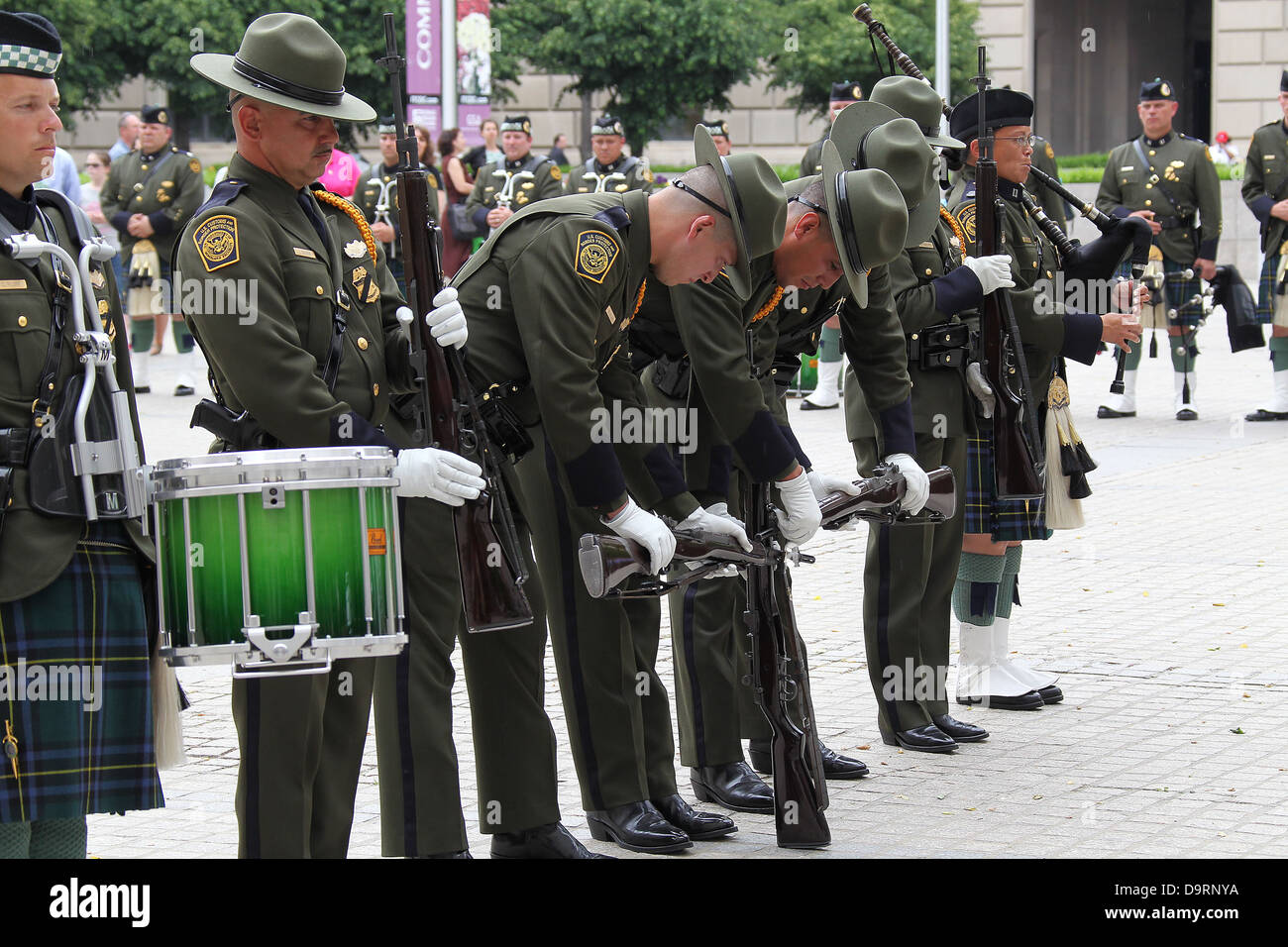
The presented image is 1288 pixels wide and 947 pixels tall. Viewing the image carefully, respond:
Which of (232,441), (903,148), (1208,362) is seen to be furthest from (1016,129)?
(1208,362)

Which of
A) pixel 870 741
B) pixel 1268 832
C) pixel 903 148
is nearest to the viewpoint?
pixel 1268 832

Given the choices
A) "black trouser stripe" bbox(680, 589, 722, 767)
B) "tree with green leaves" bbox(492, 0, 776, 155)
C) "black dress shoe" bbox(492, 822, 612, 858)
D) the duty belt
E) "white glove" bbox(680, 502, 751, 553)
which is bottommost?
"black dress shoe" bbox(492, 822, 612, 858)

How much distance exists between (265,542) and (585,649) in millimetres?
1604

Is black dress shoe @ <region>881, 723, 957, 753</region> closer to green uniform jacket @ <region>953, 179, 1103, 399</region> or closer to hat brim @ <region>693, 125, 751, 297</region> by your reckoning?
green uniform jacket @ <region>953, 179, 1103, 399</region>

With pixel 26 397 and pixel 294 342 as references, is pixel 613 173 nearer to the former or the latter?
pixel 294 342

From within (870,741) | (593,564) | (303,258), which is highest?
(303,258)

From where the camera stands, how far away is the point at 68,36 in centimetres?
3309

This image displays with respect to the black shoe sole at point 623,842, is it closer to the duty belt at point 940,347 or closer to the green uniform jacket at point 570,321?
the green uniform jacket at point 570,321

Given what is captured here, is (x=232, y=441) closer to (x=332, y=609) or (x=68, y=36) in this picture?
(x=332, y=609)

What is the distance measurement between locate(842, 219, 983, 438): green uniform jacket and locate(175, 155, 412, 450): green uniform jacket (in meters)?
2.26

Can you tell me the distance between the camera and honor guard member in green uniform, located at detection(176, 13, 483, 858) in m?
4.07

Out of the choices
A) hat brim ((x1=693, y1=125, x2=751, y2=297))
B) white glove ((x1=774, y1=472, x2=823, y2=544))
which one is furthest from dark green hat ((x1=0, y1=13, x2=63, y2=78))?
white glove ((x1=774, y1=472, x2=823, y2=544))

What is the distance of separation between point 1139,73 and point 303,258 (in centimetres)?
3944

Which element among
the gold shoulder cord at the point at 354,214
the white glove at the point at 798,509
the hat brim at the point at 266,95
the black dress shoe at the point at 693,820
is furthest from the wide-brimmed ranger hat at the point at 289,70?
the black dress shoe at the point at 693,820
